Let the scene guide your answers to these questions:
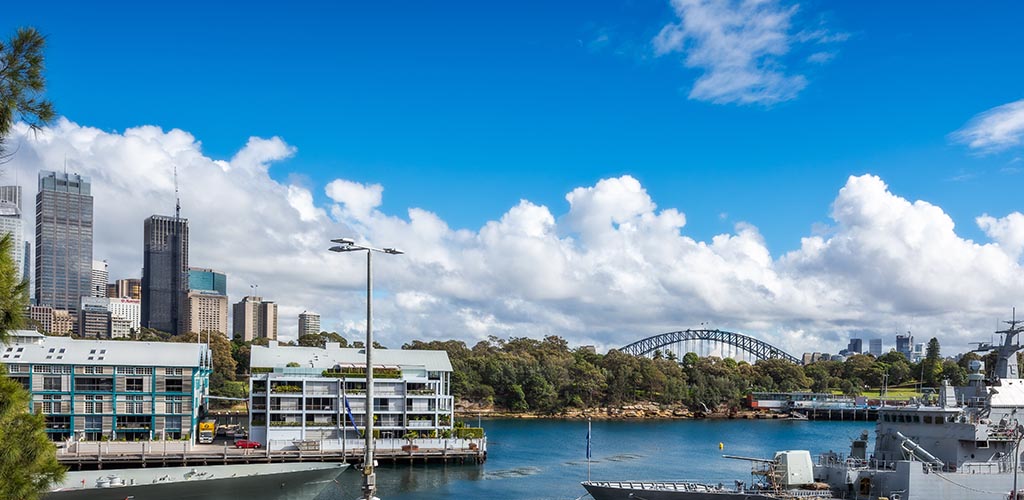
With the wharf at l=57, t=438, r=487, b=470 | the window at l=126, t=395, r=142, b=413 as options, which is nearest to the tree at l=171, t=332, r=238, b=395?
the window at l=126, t=395, r=142, b=413

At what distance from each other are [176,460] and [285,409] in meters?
14.2

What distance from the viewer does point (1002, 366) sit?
5134cm

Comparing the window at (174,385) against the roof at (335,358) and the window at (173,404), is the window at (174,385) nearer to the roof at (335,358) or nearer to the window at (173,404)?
the window at (173,404)

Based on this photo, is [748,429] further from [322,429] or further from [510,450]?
[322,429]

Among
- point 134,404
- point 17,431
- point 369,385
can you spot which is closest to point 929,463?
point 369,385

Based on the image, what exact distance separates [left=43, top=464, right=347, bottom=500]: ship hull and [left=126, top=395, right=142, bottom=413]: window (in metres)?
35.3

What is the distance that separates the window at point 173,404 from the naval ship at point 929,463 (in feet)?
183

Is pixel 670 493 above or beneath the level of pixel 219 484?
above

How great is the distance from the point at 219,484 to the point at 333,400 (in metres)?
35.7

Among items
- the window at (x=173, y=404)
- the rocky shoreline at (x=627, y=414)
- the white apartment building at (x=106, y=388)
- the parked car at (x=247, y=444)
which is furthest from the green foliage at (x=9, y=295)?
the rocky shoreline at (x=627, y=414)

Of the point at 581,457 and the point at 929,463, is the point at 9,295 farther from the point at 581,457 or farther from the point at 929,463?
the point at 581,457

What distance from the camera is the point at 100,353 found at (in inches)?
3546

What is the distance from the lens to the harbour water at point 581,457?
7338cm

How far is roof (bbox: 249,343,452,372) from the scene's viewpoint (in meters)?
97.9
